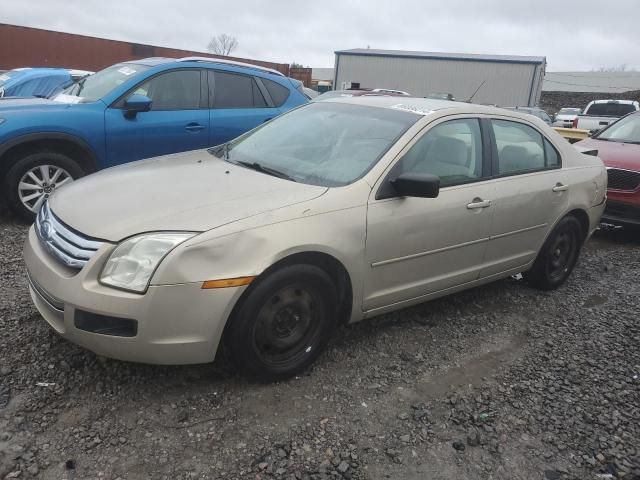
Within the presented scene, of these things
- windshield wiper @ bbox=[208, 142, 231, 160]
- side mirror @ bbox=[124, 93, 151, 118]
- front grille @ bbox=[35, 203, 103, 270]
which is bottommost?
front grille @ bbox=[35, 203, 103, 270]

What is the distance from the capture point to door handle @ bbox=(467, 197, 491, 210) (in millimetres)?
3684

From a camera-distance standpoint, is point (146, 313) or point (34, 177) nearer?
point (146, 313)

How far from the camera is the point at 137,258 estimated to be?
8.44 feet

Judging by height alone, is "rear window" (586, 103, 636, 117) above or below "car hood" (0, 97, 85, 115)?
below

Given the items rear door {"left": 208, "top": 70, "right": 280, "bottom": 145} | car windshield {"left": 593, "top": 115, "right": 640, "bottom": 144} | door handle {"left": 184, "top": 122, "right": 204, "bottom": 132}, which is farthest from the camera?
car windshield {"left": 593, "top": 115, "right": 640, "bottom": 144}

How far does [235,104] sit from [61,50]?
63.3ft

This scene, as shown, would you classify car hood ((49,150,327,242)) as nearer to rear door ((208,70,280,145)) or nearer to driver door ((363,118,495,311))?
driver door ((363,118,495,311))

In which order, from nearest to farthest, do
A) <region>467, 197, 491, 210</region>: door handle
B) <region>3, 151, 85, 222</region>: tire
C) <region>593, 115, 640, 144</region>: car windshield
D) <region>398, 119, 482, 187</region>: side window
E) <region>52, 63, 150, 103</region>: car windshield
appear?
<region>398, 119, 482, 187</region>: side window < <region>467, 197, 491, 210</region>: door handle < <region>3, 151, 85, 222</region>: tire < <region>52, 63, 150, 103</region>: car windshield < <region>593, 115, 640, 144</region>: car windshield

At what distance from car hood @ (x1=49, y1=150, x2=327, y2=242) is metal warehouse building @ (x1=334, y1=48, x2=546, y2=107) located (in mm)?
23703

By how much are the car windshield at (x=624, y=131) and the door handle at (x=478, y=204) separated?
4.91 meters

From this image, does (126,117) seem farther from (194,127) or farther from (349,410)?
(349,410)

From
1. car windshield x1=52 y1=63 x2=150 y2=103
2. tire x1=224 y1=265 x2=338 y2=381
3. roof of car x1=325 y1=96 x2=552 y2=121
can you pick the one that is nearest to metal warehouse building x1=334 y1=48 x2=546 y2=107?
car windshield x1=52 y1=63 x2=150 y2=103

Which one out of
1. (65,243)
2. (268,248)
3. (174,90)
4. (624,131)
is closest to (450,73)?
(624,131)

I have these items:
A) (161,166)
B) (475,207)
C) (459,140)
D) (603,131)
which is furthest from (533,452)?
(603,131)
